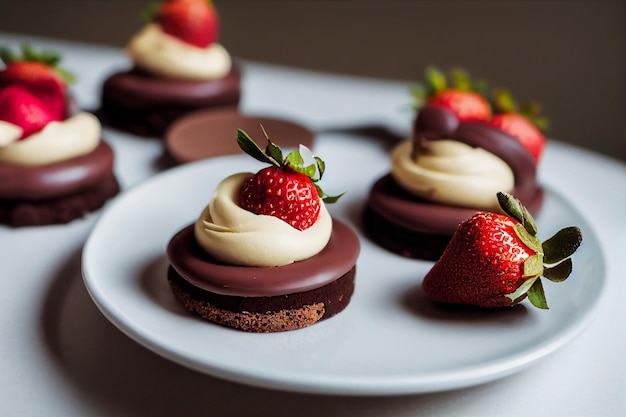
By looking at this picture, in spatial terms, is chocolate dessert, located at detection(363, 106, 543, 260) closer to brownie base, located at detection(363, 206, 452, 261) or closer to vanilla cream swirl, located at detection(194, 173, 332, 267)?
brownie base, located at detection(363, 206, 452, 261)

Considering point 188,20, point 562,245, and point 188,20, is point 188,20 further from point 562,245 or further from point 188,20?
point 562,245

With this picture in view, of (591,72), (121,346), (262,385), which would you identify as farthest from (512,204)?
(591,72)

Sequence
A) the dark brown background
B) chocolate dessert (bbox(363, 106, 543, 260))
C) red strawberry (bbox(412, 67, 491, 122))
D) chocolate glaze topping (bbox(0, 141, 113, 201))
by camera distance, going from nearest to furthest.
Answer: chocolate dessert (bbox(363, 106, 543, 260))
chocolate glaze topping (bbox(0, 141, 113, 201))
red strawberry (bbox(412, 67, 491, 122))
the dark brown background

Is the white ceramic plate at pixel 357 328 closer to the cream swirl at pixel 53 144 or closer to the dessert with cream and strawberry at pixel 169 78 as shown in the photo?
the cream swirl at pixel 53 144

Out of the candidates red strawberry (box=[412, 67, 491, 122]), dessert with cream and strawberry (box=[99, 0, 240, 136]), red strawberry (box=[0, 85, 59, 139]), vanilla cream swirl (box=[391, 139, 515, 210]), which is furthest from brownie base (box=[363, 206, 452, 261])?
dessert with cream and strawberry (box=[99, 0, 240, 136])

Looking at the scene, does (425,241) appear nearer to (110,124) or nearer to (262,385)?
(262,385)

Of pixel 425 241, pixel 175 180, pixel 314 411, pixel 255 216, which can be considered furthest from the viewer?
pixel 175 180

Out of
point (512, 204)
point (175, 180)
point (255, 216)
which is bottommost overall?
A: point (175, 180)

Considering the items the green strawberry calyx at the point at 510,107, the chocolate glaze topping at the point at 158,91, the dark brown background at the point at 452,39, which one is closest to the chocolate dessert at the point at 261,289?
the green strawberry calyx at the point at 510,107
